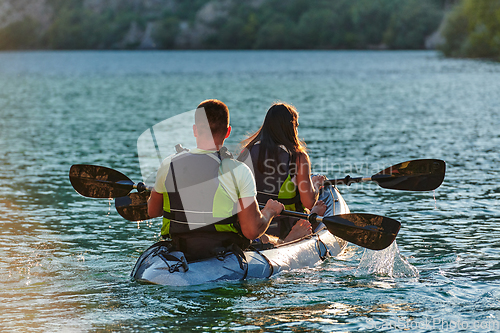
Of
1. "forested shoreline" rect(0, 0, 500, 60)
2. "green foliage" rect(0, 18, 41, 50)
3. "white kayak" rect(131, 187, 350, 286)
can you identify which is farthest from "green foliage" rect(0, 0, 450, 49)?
"white kayak" rect(131, 187, 350, 286)

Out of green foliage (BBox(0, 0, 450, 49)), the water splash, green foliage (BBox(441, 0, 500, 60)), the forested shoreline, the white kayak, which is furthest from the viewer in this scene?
the forested shoreline

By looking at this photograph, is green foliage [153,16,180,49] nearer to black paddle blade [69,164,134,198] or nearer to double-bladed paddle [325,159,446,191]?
double-bladed paddle [325,159,446,191]

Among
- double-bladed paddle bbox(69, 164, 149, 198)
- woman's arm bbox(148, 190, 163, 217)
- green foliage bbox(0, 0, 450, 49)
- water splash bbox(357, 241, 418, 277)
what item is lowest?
water splash bbox(357, 241, 418, 277)

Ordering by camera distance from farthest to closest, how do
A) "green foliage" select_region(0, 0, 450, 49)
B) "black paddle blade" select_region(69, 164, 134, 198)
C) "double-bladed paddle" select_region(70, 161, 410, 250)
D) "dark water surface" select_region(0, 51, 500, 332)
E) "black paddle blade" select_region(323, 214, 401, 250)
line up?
"green foliage" select_region(0, 0, 450, 49) < "black paddle blade" select_region(69, 164, 134, 198) < "double-bladed paddle" select_region(70, 161, 410, 250) < "black paddle blade" select_region(323, 214, 401, 250) < "dark water surface" select_region(0, 51, 500, 332)

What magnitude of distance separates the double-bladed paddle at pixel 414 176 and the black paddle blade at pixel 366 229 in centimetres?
152

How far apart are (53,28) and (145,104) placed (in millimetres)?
129992

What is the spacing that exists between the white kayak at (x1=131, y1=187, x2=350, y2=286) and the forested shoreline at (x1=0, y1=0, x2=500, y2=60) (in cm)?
10799

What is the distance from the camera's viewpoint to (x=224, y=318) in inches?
215

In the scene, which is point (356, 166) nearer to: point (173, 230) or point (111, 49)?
point (173, 230)

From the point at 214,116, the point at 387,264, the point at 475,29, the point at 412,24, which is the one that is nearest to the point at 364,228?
the point at 387,264

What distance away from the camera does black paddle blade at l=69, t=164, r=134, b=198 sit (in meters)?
7.36

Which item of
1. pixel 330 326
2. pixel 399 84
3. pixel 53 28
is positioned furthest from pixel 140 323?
pixel 53 28

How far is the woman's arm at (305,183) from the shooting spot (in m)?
6.89

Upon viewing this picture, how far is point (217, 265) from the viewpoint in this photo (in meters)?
6.06
